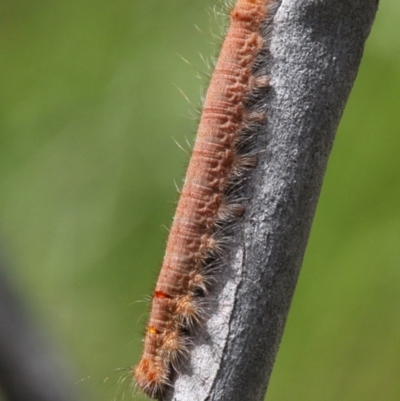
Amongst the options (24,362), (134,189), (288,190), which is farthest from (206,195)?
(134,189)

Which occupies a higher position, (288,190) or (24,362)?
(288,190)

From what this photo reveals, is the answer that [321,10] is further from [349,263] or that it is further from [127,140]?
[127,140]

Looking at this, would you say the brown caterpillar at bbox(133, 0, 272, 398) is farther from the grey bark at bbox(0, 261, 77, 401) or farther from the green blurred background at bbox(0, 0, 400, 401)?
the green blurred background at bbox(0, 0, 400, 401)

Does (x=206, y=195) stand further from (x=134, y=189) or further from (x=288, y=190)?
(x=134, y=189)

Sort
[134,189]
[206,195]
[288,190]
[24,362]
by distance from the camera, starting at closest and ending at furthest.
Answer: [24,362] < [288,190] < [206,195] < [134,189]

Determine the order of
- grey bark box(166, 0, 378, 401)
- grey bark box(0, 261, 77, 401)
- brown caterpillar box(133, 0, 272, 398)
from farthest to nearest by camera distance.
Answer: brown caterpillar box(133, 0, 272, 398) < grey bark box(166, 0, 378, 401) < grey bark box(0, 261, 77, 401)

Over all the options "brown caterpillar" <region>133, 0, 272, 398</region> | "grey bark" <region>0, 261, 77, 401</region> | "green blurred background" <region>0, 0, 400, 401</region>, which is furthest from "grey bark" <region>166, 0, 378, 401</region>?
"green blurred background" <region>0, 0, 400, 401</region>

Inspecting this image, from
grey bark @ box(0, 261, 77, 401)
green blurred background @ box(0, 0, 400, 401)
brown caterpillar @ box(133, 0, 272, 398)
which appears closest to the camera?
grey bark @ box(0, 261, 77, 401)
